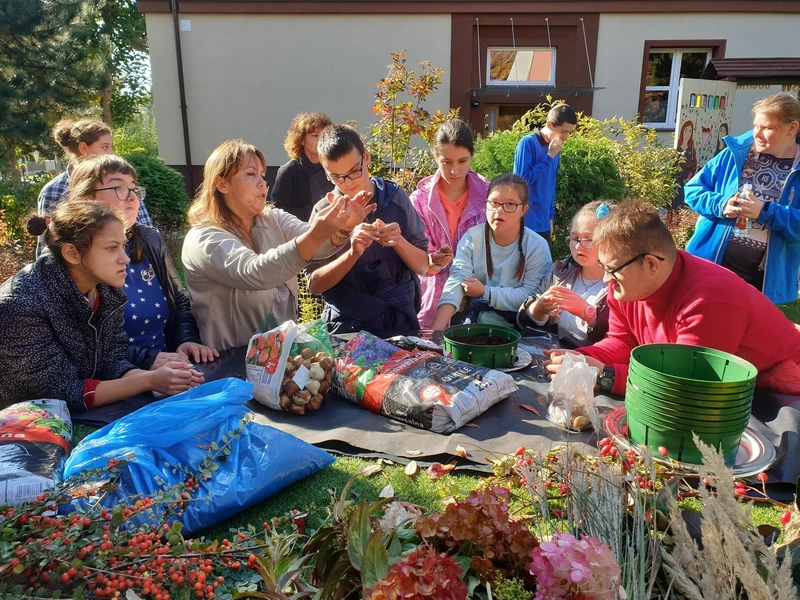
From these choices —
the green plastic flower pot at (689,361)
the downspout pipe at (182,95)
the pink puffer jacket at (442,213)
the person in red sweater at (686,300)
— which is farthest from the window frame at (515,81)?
the green plastic flower pot at (689,361)

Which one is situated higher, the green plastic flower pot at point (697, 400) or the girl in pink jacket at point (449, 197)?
the girl in pink jacket at point (449, 197)

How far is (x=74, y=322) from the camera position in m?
2.33

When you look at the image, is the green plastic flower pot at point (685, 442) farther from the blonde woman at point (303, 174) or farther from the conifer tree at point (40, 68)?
the conifer tree at point (40, 68)

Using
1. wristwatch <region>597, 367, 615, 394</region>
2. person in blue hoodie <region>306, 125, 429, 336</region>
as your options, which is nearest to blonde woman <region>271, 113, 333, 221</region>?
person in blue hoodie <region>306, 125, 429, 336</region>

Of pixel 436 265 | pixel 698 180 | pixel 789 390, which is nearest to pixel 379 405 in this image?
pixel 436 265

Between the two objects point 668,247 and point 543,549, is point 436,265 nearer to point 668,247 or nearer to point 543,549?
point 668,247

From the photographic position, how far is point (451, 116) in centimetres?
740

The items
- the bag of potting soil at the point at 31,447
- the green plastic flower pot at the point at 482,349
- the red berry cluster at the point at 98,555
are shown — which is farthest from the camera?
the green plastic flower pot at the point at 482,349

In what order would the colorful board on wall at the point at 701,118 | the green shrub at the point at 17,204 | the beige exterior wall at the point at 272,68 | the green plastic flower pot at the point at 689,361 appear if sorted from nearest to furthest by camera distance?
the green plastic flower pot at the point at 689,361 < the colorful board on wall at the point at 701,118 < the green shrub at the point at 17,204 < the beige exterior wall at the point at 272,68

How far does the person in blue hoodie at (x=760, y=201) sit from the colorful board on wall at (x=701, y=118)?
5.29 metres

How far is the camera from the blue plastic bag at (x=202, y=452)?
1682mm

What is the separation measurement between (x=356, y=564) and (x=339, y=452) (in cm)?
113

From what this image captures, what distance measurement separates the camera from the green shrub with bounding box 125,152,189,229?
9.40 metres

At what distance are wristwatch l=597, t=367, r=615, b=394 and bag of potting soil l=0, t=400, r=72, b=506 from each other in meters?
1.94
